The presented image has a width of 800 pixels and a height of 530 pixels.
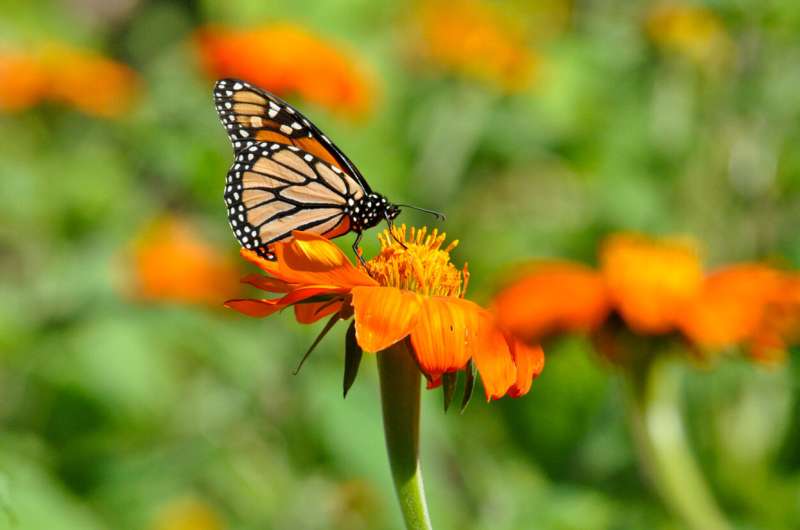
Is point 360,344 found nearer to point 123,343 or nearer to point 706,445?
point 706,445

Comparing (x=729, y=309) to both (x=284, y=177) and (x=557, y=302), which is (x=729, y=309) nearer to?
(x=557, y=302)

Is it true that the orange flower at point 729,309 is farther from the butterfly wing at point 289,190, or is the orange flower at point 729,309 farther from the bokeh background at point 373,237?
the butterfly wing at point 289,190

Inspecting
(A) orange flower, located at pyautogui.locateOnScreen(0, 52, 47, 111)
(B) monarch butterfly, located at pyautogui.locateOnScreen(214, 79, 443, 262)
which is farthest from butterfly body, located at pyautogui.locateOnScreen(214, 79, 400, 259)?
(A) orange flower, located at pyautogui.locateOnScreen(0, 52, 47, 111)

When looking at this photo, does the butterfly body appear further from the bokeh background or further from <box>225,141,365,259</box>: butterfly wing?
the bokeh background

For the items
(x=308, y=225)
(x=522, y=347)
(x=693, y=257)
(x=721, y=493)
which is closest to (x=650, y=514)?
(x=721, y=493)

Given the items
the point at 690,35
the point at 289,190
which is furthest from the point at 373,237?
the point at 690,35
